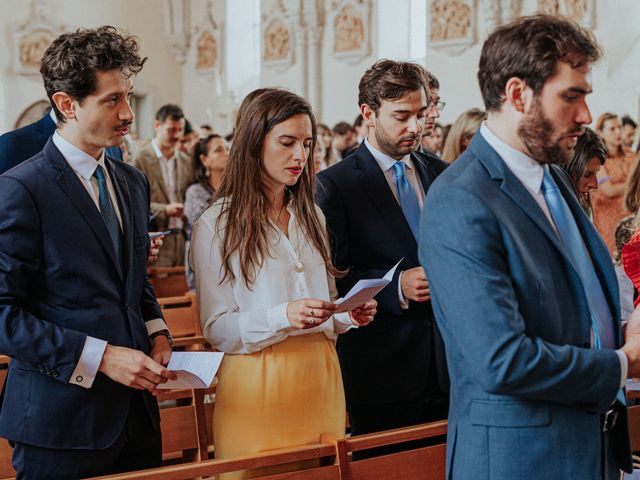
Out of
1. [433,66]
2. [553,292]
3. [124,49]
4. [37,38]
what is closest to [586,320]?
[553,292]

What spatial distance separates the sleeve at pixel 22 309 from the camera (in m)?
2.47

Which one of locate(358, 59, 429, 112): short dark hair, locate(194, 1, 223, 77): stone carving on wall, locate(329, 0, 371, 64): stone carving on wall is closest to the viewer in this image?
locate(358, 59, 429, 112): short dark hair

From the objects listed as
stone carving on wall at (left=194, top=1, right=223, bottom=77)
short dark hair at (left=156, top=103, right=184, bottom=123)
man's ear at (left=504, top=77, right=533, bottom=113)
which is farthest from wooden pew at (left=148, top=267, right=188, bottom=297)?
stone carving on wall at (left=194, top=1, right=223, bottom=77)

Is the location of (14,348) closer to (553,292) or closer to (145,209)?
(145,209)

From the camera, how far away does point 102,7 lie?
59.1 ft

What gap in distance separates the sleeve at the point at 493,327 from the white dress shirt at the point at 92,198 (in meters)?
1.01

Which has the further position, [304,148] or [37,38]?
[37,38]

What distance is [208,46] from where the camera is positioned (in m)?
18.7

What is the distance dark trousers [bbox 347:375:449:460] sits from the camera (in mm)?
3369

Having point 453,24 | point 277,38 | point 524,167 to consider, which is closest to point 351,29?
point 277,38

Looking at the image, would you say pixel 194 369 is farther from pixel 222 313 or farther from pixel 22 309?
pixel 22 309

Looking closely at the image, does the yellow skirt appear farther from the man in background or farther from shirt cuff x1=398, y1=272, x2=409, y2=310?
the man in background

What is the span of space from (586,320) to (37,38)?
1671cm

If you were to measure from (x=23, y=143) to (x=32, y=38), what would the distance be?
48.0 ft
